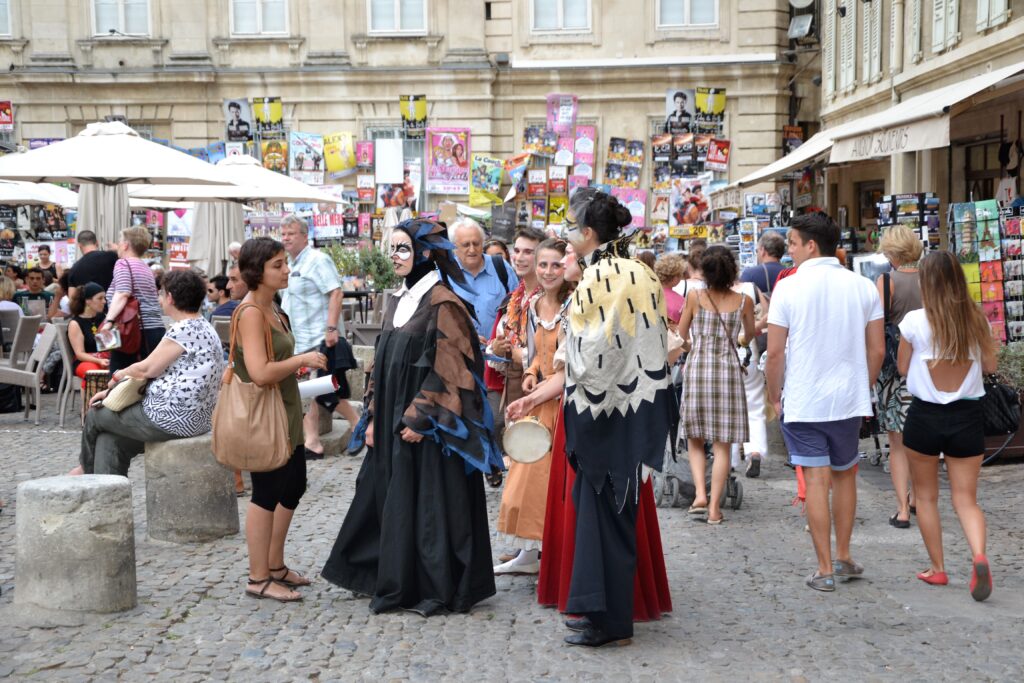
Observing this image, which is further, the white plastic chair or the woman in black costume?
the white plastic chair

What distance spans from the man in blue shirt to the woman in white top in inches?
124

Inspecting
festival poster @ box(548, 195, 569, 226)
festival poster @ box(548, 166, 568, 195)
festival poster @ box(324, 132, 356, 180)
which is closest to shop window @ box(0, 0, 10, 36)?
festival poster @ box(324, 132, 356, 180)

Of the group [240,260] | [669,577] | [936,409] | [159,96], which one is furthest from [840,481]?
[159,96]

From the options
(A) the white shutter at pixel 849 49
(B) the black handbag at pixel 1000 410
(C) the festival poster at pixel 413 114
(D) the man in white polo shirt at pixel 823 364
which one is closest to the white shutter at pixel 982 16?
(A) the white shutter at pixel 849 49

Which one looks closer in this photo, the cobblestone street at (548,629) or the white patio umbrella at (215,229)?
the cobblestone street at (548,629)

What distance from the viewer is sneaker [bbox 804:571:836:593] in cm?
633

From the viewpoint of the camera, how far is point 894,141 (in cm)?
1259

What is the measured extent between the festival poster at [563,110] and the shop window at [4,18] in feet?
41.1

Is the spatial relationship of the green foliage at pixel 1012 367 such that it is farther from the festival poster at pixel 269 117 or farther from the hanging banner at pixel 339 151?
the festival poster at pixel 269 117

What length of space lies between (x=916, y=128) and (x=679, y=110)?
16558 mm

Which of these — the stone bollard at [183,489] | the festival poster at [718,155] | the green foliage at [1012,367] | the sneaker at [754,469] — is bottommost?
the sneaker at [754,469]

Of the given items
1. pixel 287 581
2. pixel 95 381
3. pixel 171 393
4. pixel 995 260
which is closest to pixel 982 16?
pixel 995 260

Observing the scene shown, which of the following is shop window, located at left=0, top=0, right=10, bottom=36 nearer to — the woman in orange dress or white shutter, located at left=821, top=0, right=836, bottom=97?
white shutter, located at left=821, top=0, right=836, bottom=97

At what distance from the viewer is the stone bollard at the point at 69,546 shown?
5.77 metres
